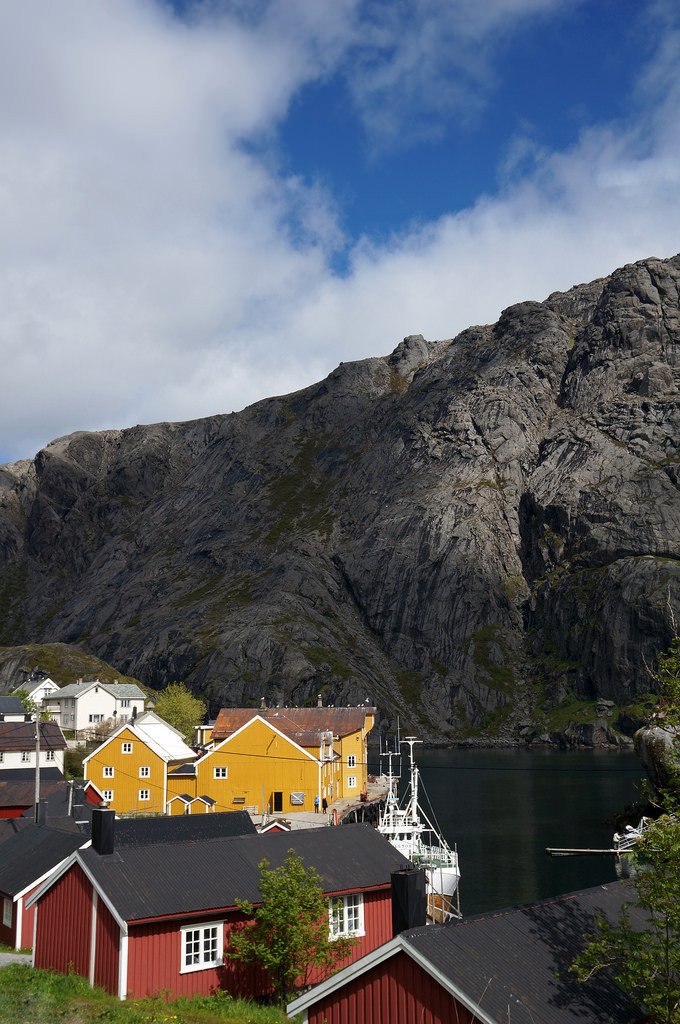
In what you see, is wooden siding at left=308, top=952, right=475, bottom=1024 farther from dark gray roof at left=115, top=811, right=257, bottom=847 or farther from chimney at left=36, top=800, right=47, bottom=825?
chimney at left=36, top=800, right=47, bottom=825

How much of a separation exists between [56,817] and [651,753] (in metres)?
43.1

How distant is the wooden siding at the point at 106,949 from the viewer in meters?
27.4

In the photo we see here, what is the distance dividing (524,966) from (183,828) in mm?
27035

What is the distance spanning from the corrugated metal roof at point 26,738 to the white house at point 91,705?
27.4 meters

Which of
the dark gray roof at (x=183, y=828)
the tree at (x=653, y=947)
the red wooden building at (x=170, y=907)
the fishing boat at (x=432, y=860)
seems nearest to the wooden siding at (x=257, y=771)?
the fishing boat at (x=432, y=860)

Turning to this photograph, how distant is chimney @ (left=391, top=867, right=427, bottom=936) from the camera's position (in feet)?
70.3

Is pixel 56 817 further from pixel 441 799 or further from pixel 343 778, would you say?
pixel 441 799

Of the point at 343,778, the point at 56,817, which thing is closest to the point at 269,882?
the point at 56,817

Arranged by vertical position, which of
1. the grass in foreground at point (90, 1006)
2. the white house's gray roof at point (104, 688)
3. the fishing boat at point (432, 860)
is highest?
the white house's gray roof at point (104, 688)

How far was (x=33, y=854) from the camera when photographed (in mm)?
37094

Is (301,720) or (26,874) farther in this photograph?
(301,720)

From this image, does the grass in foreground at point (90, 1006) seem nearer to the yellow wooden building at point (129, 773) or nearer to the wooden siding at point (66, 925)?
the wooden siding at point (66, 925)

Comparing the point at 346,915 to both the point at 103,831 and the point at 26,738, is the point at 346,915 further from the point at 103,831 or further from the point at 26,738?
the point at 26,738

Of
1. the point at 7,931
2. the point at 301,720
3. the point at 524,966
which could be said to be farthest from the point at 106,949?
the point at 301,720
